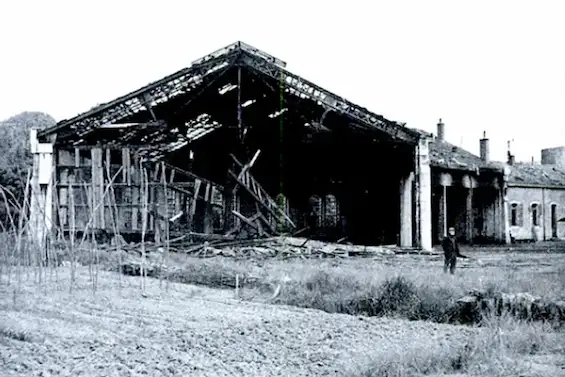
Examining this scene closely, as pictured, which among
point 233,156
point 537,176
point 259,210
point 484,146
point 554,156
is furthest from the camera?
point 554,156

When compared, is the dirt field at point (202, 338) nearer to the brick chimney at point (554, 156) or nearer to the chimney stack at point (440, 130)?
the chimney stack at point (440, 130)

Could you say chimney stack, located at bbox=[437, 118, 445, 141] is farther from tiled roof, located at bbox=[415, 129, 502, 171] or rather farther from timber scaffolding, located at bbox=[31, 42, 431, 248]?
timber scaffolding, located at bbox=[31, 42, 431, 248]

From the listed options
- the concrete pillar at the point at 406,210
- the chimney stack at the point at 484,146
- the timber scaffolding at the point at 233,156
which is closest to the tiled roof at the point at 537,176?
the chimney stack at the point at 484,146

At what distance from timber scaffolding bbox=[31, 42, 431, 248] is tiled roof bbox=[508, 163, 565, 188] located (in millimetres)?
12159

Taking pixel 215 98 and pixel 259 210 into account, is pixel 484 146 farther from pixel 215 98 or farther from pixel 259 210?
pixel 215 98

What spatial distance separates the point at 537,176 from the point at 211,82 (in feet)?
85.7

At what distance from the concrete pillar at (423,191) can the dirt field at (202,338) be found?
9.19m

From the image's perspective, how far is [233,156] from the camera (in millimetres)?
26609

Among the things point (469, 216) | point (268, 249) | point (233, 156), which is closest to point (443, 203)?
point (469, 216)

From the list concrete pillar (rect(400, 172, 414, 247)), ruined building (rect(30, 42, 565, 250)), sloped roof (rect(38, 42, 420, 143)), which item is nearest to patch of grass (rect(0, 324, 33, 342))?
ruined building (rect(30, 42, 565, 250))

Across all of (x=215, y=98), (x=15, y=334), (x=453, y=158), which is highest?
(x=215, y=98)

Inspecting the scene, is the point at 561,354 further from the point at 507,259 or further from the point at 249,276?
Result: the point at 507,259

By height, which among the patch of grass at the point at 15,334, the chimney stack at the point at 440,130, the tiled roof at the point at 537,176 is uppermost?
the chimney stack at the point at 440,130

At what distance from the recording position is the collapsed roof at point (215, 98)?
72.8 feet
